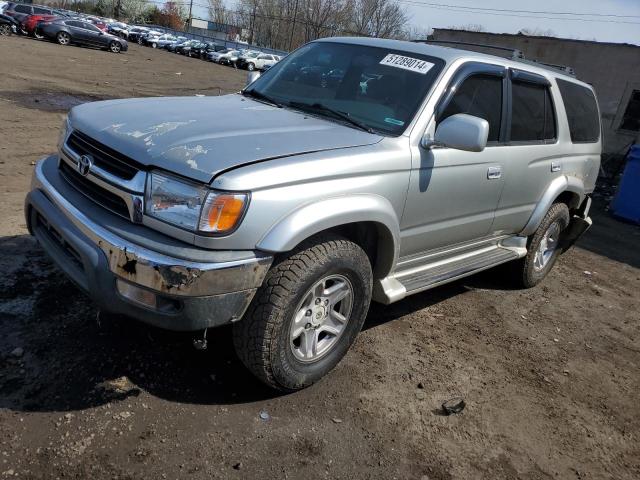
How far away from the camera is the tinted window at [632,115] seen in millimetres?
15969

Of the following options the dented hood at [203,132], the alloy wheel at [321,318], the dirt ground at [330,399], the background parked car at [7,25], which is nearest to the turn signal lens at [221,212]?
the dented hood at [203,132]

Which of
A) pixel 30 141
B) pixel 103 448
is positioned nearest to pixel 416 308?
pixel 103 448

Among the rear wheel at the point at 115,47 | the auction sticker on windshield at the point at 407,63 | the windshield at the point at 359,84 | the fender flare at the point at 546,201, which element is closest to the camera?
the windshield at the point at 359,84

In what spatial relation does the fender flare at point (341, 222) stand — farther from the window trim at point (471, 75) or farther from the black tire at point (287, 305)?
the window trim at point (471, 75)

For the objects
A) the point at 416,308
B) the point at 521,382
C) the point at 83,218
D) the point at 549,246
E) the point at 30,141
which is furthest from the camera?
the point at 30,141

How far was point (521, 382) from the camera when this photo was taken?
3689 millimetres

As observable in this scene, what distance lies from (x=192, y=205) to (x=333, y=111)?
1.41 meters

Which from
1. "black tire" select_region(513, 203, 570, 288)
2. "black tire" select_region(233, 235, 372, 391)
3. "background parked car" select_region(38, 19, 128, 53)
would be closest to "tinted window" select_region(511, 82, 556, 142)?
"black tire" select_region(513, 203, 570, 288)

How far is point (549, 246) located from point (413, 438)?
328 centimetres

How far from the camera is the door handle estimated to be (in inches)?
153

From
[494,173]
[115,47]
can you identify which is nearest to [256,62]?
[115,47]

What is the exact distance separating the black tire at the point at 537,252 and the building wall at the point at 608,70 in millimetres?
12605

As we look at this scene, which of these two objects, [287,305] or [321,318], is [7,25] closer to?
[321,318]

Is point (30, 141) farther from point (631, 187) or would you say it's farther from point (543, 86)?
point (631, 187)
